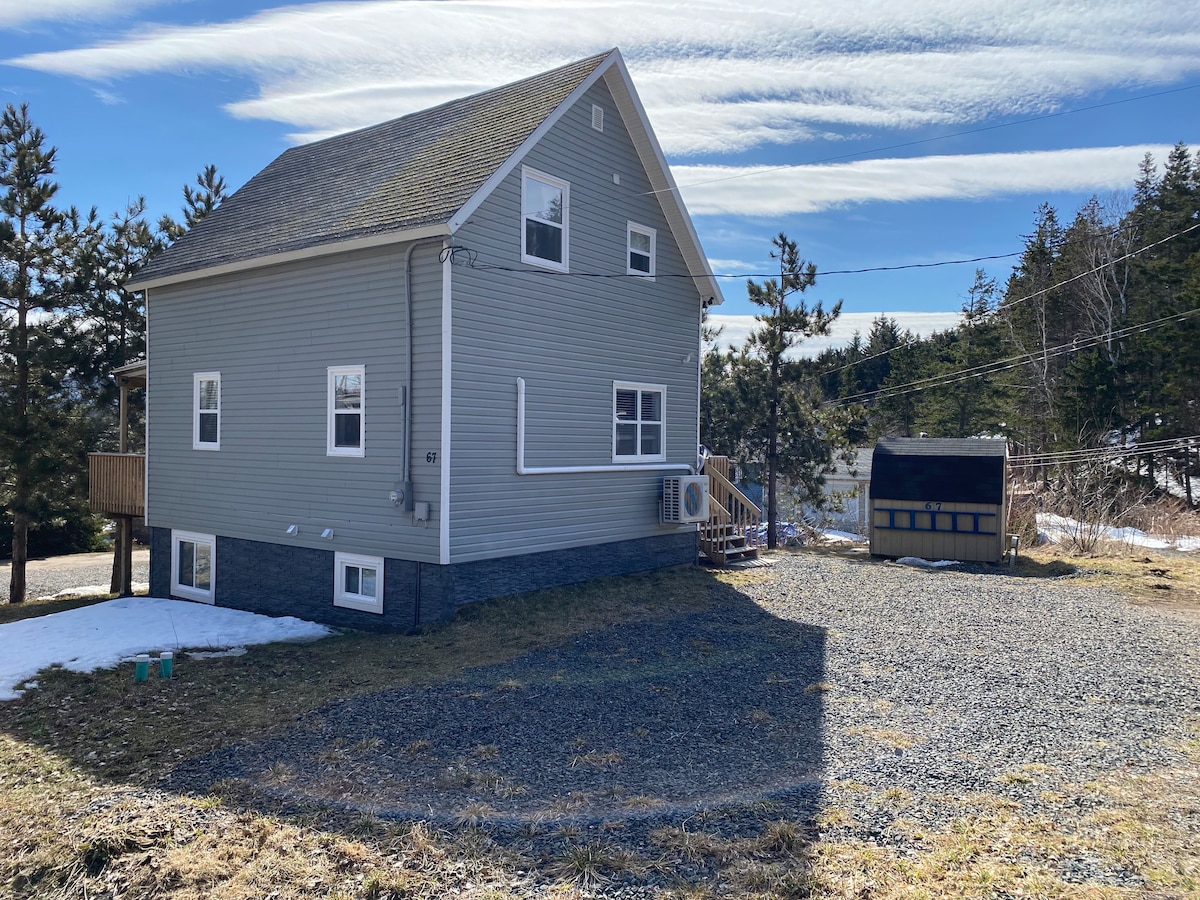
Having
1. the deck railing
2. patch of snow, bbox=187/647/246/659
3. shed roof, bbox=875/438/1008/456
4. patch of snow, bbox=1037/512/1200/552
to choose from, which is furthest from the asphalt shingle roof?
patch of snow, bbox=1037/512/1200/552

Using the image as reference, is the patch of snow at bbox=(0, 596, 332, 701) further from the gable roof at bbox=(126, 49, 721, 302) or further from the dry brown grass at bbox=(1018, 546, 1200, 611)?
the dry brown grass at bbox=(1018, 546, 1200, 611)

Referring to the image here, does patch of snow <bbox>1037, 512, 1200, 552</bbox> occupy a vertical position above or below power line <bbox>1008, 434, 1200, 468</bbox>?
below

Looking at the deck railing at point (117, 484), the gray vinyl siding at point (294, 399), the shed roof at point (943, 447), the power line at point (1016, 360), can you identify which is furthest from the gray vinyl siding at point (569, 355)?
the power line at point (1016, 360)

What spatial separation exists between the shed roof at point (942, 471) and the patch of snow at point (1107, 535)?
10.3 feet

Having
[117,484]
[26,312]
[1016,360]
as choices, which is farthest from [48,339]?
[1016,360]

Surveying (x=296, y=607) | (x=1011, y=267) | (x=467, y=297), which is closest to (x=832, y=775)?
(x=467, y=297)

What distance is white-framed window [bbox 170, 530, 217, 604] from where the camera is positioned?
44.8 ft

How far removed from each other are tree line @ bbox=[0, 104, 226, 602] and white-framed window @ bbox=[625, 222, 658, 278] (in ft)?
43.8

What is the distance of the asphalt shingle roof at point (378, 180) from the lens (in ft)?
36.4

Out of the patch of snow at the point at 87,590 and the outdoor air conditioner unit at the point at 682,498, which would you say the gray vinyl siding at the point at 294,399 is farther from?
the patch of snow at the point at 87,590

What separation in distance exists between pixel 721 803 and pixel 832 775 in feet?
2.96

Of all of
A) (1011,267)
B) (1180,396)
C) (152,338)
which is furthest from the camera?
(1011,267)

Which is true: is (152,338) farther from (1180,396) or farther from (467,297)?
(1180,396)

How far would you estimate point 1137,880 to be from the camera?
4094mm
